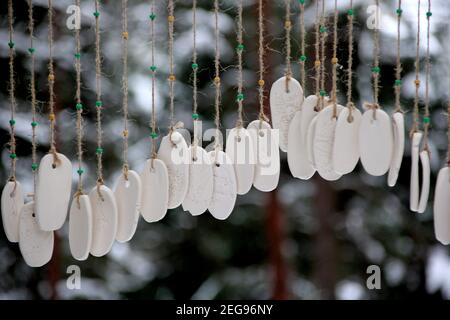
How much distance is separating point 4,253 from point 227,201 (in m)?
0.62

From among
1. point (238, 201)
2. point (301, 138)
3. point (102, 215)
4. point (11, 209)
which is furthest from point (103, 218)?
point (238, 201)

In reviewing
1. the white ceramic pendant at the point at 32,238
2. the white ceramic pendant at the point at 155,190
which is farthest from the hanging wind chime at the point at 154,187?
the white ceramic pendant at the point at 32,238

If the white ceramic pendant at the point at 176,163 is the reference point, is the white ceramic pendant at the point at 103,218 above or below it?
below

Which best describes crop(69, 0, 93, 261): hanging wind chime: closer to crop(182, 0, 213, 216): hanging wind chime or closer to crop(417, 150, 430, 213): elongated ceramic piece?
crop(182, 0, 213, 216): hanging wind chime

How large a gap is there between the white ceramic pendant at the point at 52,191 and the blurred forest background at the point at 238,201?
43 centimetres

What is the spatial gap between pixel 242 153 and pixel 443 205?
8.3 inches

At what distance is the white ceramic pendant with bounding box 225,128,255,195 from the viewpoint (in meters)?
0.64

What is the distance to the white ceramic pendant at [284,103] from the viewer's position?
64cm

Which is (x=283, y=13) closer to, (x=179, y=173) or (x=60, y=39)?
(x=60, y=39)

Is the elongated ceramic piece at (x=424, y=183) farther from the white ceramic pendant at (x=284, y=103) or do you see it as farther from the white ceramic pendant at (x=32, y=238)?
the white ceramic pendant at (x=32, y=238)

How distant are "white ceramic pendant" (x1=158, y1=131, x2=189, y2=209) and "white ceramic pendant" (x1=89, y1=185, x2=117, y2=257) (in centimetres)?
6

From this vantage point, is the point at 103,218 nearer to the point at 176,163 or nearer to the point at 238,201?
the point at 176,163
